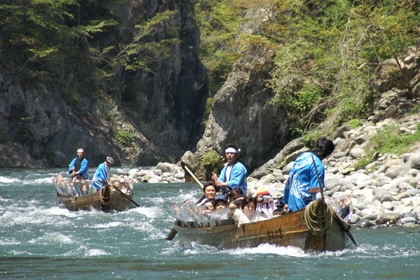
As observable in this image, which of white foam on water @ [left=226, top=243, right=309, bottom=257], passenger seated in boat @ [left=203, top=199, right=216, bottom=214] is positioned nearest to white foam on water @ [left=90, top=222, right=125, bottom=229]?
passenger seated in boat @ [left=203, top=199, right=216, bottom=214]

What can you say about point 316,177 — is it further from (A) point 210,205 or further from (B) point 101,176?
(B) point 101,176

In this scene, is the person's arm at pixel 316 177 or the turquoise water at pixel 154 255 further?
the person's arm at pixel 316 177

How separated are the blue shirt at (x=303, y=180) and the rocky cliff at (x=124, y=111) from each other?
31.6 metres

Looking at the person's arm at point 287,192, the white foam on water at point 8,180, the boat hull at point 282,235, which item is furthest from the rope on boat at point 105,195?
the white foam on water at point 8,180

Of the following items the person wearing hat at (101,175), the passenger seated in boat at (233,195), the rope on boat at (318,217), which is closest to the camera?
the rope on boat at (318,217)

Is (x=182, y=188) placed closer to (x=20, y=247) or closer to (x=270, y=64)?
(x=270, y=64)

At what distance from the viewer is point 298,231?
34.6 feet

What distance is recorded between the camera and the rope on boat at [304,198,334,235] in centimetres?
1022

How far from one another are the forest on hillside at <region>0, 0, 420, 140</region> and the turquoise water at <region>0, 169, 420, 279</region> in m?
8.45

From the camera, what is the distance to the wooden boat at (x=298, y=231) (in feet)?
33.9

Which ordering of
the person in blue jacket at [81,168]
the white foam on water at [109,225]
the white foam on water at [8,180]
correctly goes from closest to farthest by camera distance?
the white foam on water at [109,225]
the person in blue jacket at [81,168]
the white foam on water at [8,180]

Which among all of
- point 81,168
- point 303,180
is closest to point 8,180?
point 81,168

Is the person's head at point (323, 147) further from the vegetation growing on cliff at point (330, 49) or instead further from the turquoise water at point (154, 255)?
the vegetation growing on cliff at point (330, 49)

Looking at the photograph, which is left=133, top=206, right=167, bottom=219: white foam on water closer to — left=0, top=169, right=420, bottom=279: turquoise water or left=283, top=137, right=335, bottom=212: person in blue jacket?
left=0, top=169, right=420, bottom=279: turquoise water
